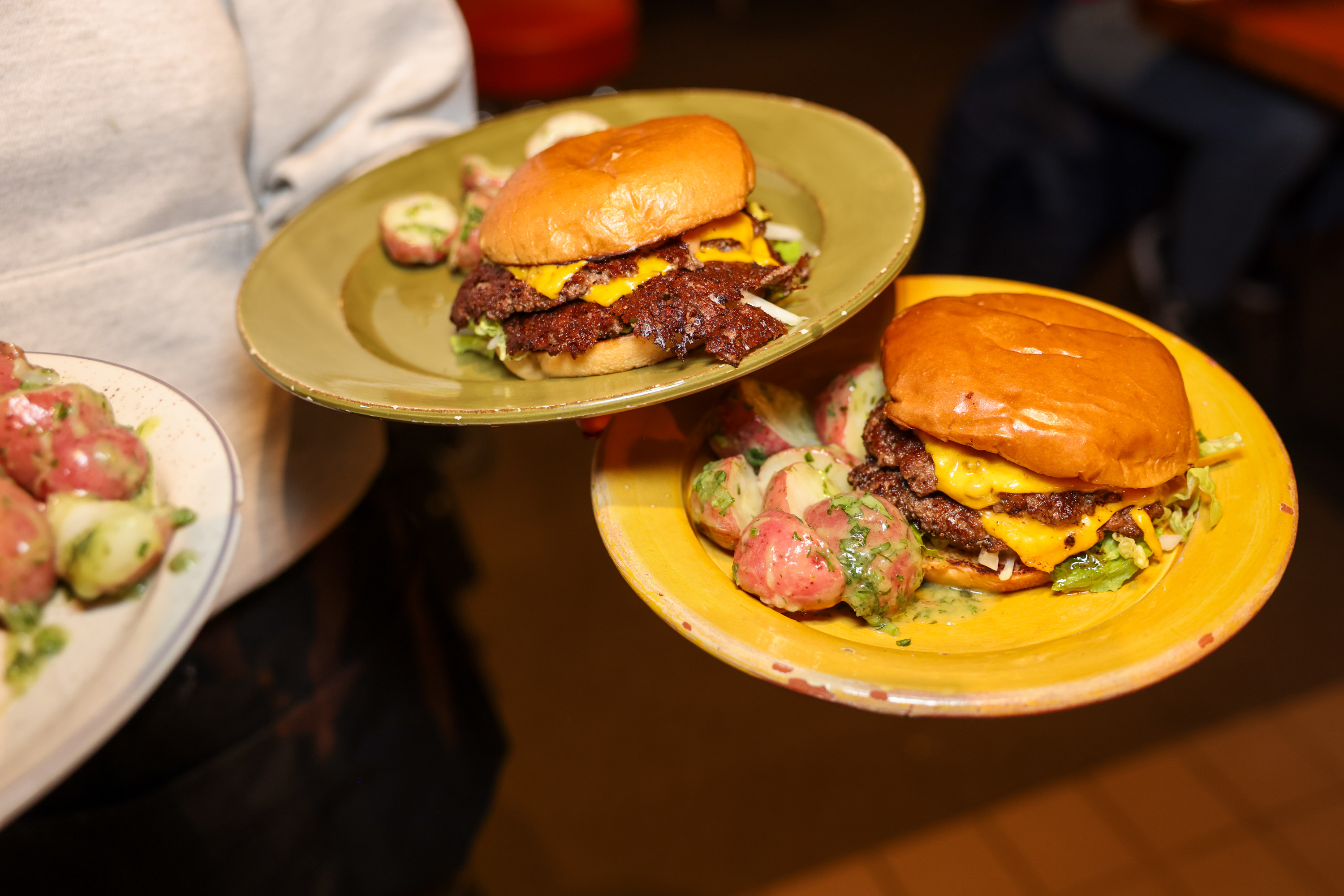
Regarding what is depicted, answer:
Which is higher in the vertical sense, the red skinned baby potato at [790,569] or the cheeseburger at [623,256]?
the cheeseburger at [623,256]

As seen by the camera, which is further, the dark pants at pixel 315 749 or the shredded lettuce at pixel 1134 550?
the dark pants at pixel 315 749

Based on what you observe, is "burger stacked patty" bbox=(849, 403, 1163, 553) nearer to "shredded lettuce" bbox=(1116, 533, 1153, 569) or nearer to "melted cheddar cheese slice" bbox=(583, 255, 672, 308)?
"shredded lettuce" bbox=(1116, 533, 1153, 569)

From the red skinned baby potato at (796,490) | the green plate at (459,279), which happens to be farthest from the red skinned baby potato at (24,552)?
the red skinned baby potato at (796,490)

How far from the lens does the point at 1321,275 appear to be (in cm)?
382

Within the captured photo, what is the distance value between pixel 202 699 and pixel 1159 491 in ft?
5.04

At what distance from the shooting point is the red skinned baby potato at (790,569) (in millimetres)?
1166

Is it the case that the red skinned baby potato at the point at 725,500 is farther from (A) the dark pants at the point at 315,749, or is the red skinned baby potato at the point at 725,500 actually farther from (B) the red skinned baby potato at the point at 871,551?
(A) the dark pants at the point at 315,749

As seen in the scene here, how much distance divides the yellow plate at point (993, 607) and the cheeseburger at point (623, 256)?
0.17m

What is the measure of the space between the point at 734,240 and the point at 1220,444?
80 centimetres

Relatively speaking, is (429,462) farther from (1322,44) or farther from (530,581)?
(1322,44)

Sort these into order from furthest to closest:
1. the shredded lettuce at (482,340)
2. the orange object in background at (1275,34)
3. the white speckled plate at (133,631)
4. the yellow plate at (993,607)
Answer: the orange object in background at (1275,34), the shredded lettuce at (482,340), the yellow plate at (993,607), the white speckled plate at (133,631)

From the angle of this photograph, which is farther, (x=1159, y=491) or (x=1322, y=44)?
(x=1322, y=44)

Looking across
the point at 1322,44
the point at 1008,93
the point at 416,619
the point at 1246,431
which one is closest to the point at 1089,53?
the point at 1008,93

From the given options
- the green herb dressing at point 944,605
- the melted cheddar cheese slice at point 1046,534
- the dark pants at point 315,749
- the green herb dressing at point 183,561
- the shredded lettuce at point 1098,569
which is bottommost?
the dark pants at point 315,749
